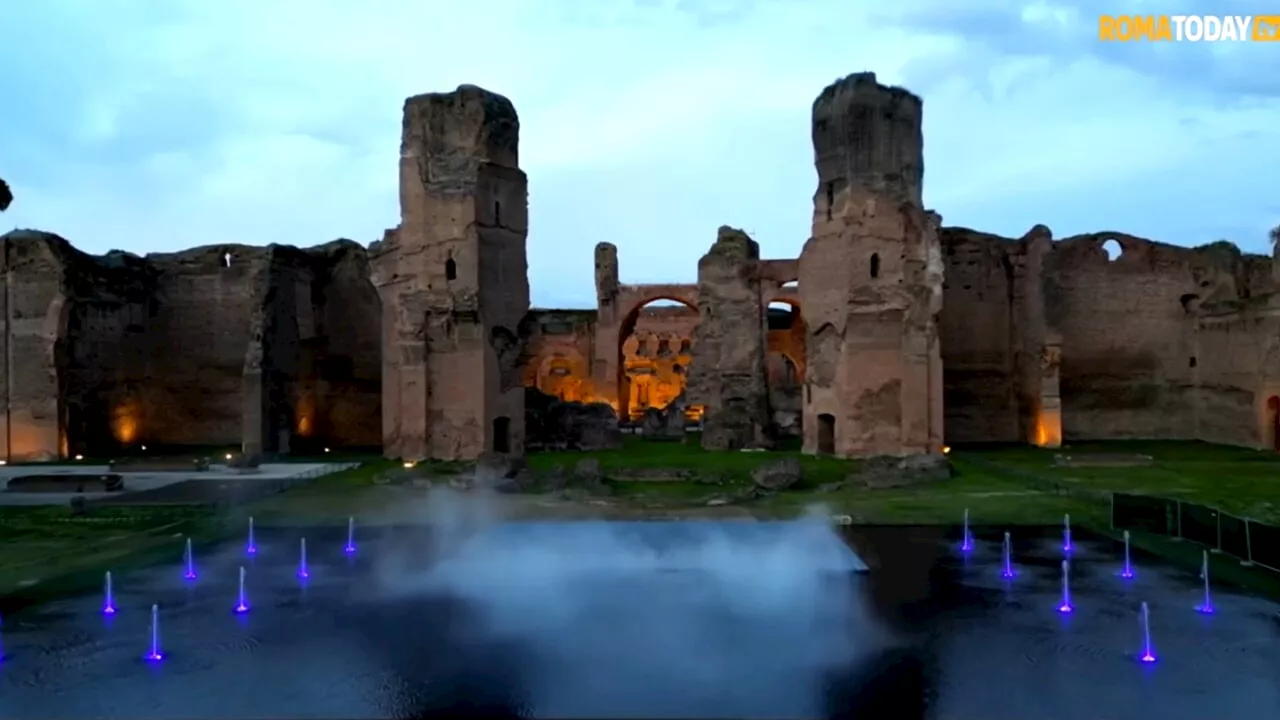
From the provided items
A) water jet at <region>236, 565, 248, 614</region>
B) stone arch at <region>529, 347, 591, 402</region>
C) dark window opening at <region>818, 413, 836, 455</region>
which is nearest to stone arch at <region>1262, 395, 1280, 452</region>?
dark window opening at <region>818, 413, 836, 455</region>

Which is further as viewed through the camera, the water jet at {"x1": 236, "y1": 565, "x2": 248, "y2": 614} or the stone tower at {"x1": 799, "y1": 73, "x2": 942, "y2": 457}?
the stone tower at {"x1": 799, "y1": 73, "x2": 942, "y2": 457}

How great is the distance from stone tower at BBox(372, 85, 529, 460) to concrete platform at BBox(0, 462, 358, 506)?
2622 mm

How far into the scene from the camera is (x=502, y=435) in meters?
27.2

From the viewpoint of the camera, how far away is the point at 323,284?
3312cm

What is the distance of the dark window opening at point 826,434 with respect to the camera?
26.7 metres

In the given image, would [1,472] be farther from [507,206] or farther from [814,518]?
[814,518]

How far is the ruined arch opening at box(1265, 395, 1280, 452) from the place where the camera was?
92.2 ft

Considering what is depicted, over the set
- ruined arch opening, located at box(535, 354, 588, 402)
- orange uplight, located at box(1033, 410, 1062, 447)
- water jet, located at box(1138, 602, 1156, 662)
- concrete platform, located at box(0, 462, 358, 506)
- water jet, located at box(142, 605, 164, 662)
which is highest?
ruined arch opening, located at box(535, 354, 588, 402)

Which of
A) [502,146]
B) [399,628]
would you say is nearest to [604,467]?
[502,146]

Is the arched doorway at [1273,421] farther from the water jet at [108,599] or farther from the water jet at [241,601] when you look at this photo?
the water jet at [108,599]

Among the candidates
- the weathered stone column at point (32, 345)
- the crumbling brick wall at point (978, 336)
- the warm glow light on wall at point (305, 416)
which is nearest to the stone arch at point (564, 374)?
the warm glow light on wall at point (305, 416)

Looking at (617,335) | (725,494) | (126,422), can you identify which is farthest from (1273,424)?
(126,422)

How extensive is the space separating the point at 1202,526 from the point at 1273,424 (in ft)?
59.7

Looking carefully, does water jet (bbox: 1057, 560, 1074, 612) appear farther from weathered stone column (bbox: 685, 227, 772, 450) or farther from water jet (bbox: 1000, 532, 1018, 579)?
weathered stone column (bbox: 685, 227, 772, 450)
